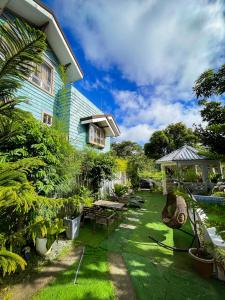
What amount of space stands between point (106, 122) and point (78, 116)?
2829mm

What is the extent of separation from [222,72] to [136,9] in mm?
6796

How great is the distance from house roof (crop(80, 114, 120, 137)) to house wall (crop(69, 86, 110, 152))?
0.52 m

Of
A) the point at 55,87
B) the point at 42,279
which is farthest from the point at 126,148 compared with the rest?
the point at 42,279

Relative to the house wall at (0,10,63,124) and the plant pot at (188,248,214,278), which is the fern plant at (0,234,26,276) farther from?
the house wall at (0,10,63,124)

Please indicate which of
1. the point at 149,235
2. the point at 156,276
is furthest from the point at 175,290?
the point at 149,235

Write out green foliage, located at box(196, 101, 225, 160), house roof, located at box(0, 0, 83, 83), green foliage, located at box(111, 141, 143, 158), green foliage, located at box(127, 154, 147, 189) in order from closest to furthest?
1. house roof, located at box(0, 0, 83, 83)
2. green foliage, located at box(196, 101, 225, 160)
3. green foliage, located at box(127, 154, 147, 189)
4. green foliage, located at box(111, 141, 143, 158)

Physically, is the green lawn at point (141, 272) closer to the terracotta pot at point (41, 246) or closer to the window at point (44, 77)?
the terracotta pot at point (41, 246)

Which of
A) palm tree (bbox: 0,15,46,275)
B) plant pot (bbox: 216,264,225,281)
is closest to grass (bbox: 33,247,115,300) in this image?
palm tree (bbox: 0,15,46,275)

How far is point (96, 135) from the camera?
11.6 metres

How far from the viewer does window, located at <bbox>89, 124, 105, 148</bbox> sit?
10722 mm

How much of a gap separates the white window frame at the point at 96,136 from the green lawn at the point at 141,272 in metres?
6.25

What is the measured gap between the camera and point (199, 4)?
4582mm

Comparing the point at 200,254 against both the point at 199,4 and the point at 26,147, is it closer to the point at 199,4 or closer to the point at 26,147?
the point at 26,147

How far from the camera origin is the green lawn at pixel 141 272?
3.22 m
